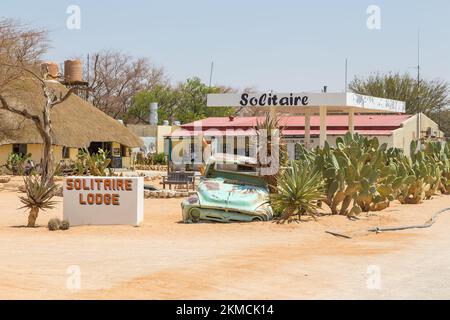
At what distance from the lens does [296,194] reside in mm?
18344

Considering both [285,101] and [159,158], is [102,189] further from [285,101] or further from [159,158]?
[159,158]

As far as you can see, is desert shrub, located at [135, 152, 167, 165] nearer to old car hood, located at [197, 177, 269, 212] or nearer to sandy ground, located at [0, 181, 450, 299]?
sandy ground, located at [0, 181, 450, 299]

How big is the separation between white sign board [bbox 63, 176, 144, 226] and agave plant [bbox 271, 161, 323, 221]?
10.6ft

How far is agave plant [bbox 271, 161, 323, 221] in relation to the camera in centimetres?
1841

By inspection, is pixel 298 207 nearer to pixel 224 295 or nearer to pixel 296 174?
pixel 296 174

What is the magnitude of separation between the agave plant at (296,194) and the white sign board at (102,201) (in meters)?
3.23

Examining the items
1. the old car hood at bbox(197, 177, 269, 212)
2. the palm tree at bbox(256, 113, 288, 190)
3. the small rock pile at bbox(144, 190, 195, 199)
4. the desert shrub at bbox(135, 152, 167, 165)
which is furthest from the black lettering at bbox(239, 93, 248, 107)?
the old car hood at bbox(197, 177, 269, 212)

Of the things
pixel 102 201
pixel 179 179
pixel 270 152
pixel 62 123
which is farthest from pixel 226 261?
pixel 62 123

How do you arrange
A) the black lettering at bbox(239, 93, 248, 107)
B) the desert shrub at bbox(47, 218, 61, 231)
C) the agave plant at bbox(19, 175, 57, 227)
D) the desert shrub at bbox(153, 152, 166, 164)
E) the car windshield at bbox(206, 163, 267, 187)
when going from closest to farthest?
the desert shrub at bbox(47, 218, 61, 231), the agave plant at bbox(19, 175, 57, 227), the car windshield at bbox(206, 163, 267, 187), the black lettering at bbox(239, 93, 248, 107), the desert shrub at bbox(153, 152, 166, 164)

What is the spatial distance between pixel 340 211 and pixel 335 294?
10.6 metres

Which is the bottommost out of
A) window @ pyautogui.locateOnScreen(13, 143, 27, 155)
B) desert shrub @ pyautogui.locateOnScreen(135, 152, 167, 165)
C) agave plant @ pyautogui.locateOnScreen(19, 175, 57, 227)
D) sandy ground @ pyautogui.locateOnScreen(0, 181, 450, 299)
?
sandy ground @ pyautogui.locateOnScreen(0, 181, 450, 299)

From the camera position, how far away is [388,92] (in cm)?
8281
